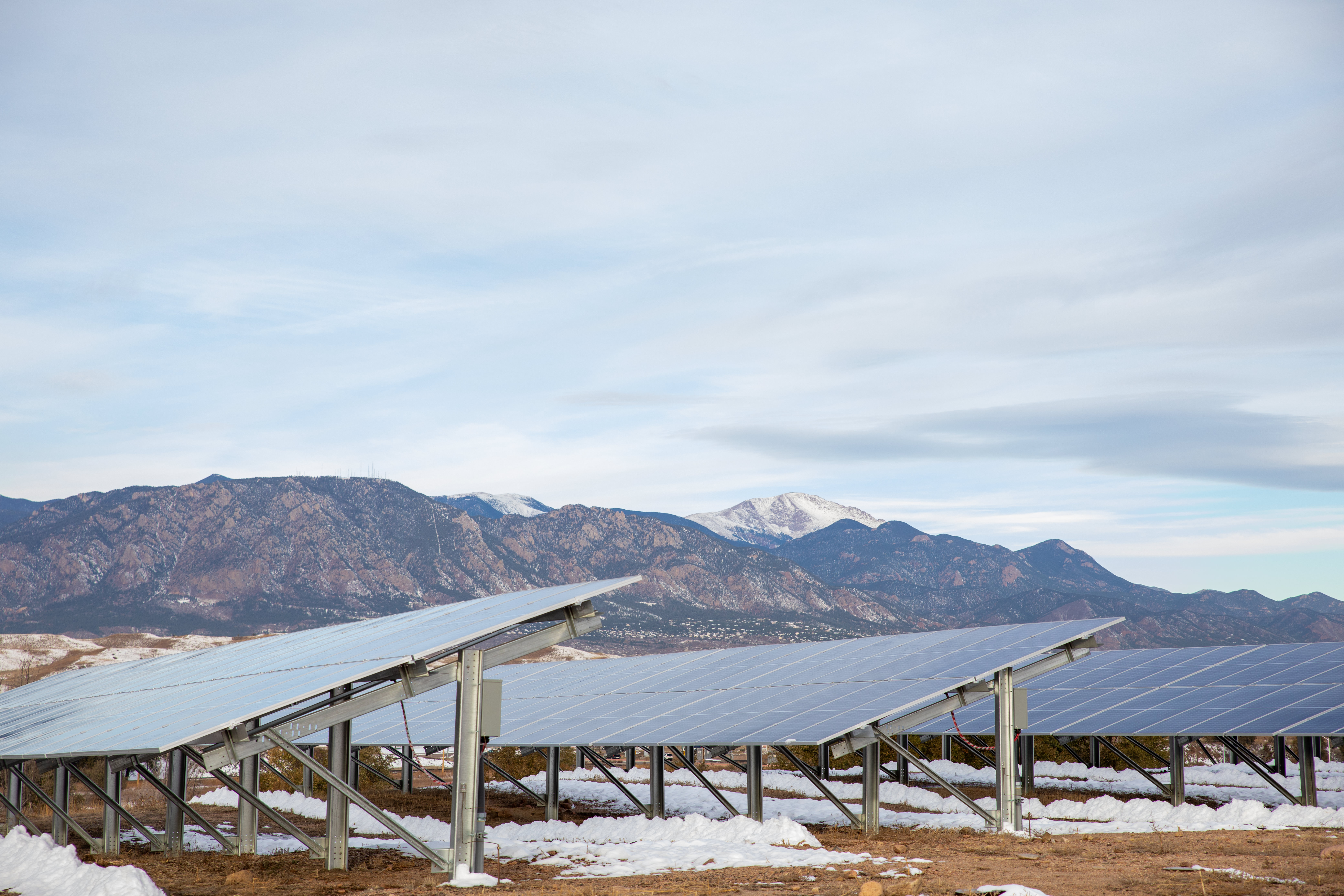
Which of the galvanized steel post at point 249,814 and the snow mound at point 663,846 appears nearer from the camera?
the snow mound at point 663,846

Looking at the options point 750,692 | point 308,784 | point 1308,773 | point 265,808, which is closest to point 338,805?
point 265,808

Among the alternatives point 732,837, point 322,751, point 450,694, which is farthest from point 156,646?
point 732,837

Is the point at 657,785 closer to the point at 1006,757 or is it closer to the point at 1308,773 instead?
the point at 1006,757

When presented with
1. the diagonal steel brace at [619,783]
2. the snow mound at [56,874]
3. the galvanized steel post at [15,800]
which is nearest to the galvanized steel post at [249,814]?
the snow mound at [56,874]

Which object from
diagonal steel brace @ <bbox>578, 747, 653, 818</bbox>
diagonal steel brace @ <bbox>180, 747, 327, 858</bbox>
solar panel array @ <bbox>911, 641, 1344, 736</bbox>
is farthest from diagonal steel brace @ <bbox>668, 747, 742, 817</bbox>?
diagonal steel brace @ <bbox>180, 747, 327, 858</bbox>

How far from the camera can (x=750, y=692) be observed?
28.7 m

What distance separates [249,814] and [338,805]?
11.1 ft

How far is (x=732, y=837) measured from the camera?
22.6 metres

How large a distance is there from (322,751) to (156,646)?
335ft

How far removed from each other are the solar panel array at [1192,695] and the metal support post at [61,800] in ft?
71.2

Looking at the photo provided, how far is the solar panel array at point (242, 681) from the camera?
1644cm

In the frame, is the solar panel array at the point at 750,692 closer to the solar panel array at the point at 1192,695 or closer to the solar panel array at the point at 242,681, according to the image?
the solar panel array at the point at 1192,695

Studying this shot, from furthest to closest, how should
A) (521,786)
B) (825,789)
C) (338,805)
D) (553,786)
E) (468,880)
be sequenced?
(521,786) < (553,786) < (825,789) < (338,805) < (468,880)

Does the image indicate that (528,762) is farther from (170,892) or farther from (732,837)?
(170,892)
